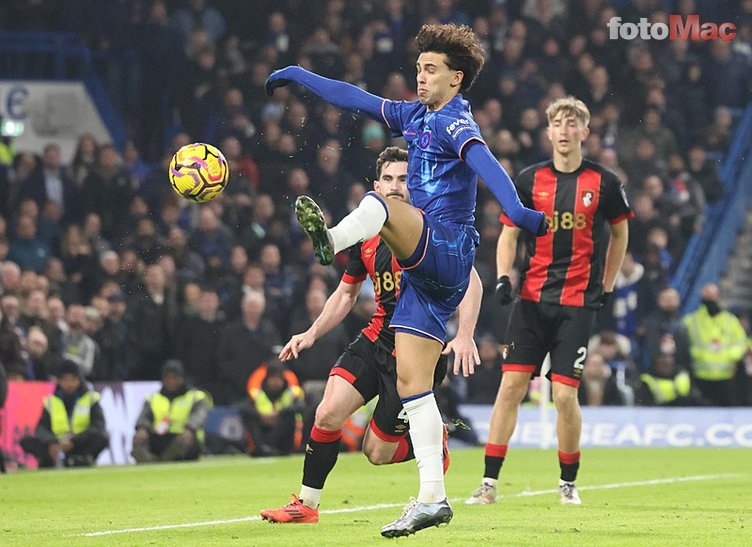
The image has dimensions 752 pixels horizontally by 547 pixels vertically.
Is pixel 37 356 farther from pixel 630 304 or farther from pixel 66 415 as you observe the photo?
pixel 630 304

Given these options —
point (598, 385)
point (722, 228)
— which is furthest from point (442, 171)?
point (722, 228)

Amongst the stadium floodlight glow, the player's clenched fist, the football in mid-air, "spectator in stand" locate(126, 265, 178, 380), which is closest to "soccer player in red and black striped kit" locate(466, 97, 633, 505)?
the player's clenched fist

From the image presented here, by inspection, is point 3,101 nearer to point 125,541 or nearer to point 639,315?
point 639,315

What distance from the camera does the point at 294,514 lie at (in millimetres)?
7934

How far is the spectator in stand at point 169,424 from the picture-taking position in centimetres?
1547

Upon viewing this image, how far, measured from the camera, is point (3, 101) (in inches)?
803

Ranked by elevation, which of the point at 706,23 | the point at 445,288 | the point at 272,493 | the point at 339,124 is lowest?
the point at 272,493

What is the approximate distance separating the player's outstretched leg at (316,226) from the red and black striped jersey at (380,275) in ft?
6.18

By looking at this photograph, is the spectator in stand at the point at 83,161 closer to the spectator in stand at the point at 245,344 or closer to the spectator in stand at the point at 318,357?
the spectator in stand at the point at 245,344

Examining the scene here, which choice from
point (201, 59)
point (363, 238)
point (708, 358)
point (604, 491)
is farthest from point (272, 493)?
point (201, 59)

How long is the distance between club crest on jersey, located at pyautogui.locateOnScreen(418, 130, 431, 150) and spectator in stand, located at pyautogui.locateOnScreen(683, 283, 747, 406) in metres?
11.7

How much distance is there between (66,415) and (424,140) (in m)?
8.46

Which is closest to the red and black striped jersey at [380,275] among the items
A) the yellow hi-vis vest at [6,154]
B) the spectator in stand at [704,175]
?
the yellow hi-vis vest at [6,154]

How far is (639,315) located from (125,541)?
12.8 metres
